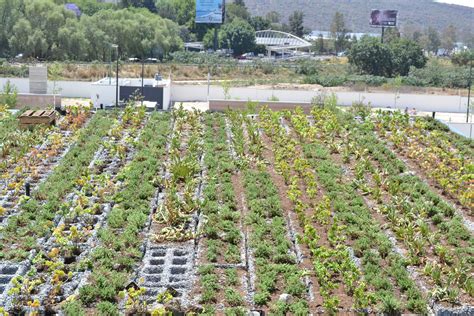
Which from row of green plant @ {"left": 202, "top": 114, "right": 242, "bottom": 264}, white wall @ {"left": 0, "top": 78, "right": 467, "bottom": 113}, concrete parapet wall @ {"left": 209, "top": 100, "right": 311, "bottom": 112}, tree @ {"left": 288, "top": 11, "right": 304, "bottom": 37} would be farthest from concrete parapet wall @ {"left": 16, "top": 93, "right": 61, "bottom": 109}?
tree @ {"left": 288, "top": 11, "right": 304, "bottom": 37}

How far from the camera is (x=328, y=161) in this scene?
15391 millimetres

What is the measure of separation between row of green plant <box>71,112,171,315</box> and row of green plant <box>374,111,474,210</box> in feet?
18.3

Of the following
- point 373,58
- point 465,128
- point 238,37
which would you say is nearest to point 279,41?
point 238,37

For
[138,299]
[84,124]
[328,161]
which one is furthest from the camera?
[84,124]

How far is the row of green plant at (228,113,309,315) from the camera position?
28.6 ft

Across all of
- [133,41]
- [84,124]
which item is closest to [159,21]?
[133,41]

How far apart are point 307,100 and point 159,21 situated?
28147 mm

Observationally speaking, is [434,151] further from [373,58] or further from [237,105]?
[373,58]

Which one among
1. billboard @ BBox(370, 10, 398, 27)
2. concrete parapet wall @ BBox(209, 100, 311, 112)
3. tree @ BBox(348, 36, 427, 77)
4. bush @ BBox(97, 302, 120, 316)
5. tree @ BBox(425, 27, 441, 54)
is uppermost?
billboard @ BBox(370, 10, 398, 27)

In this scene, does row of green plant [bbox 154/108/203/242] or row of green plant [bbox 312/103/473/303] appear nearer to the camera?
row of green plant [bbox 312/103/473/303]

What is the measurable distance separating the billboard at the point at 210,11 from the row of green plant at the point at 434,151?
42.5 metres

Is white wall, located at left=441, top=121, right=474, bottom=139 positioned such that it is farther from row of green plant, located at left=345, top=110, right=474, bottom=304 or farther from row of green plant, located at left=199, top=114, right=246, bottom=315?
row of green plant, located at left=199, top=114, right=246, bottom=315

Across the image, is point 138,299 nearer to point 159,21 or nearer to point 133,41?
point 133,41

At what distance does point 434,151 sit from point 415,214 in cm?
449
